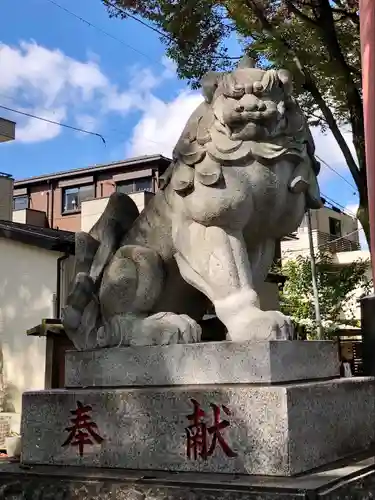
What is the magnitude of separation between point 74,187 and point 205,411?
68.3 feet

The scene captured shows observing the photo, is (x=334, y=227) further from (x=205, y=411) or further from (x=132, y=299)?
(x=205, y=411)

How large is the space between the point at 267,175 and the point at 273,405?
104 centimetres

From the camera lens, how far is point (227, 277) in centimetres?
275

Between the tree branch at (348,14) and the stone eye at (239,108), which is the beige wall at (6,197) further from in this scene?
the stone eye at (239,108)

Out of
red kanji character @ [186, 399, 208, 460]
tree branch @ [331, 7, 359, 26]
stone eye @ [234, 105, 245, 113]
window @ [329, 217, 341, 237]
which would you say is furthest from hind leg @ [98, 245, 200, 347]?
window @ [329, 217, 341, 237]

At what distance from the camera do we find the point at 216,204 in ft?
9.29

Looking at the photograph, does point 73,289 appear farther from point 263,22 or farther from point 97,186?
point 97,186

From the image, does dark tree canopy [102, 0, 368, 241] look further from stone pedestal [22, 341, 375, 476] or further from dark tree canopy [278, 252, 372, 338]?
dark tree canopy [278, 252, 372, 338]

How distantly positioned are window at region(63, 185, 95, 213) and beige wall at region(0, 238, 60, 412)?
33.9 ft

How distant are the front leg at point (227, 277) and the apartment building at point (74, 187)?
53.9ft

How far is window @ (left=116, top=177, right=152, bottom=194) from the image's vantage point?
20312 mm

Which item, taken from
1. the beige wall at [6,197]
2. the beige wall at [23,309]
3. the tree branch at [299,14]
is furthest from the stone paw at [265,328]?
the beige wall at [6,197]

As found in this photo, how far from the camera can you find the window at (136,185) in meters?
20.3

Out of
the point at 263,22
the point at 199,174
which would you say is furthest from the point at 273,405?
the point at 263,22
